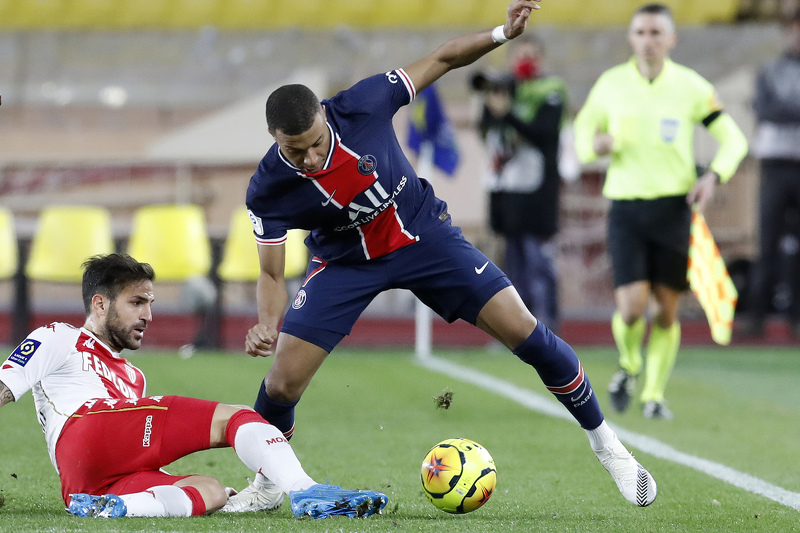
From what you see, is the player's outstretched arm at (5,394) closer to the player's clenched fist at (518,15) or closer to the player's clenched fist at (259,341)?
the player's clenched fist at (259,341)

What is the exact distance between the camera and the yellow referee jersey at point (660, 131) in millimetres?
6887

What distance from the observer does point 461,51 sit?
13.9 feet

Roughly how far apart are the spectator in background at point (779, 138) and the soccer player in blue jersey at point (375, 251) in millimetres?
8195

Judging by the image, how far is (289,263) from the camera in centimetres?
1092

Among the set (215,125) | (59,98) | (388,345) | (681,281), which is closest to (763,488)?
(681,281)

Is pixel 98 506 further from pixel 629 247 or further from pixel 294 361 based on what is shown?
pixel 629 247

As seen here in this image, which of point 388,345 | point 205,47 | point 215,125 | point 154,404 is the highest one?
point 205,47

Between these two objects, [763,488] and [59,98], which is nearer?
[763,488]

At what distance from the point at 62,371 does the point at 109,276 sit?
36cm

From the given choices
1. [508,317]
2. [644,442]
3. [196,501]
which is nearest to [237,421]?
[196,501]

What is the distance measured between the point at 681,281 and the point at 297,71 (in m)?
10.7

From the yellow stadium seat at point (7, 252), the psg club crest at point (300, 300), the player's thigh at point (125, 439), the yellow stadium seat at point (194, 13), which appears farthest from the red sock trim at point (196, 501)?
the yellow stadium seat at point (194, 13)

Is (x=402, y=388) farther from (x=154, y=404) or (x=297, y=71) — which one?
(x=297, y=71)

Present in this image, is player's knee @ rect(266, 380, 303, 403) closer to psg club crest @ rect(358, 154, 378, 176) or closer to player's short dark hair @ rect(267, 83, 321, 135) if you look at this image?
psg club crest @ rect(358, 154, 378, 176)
